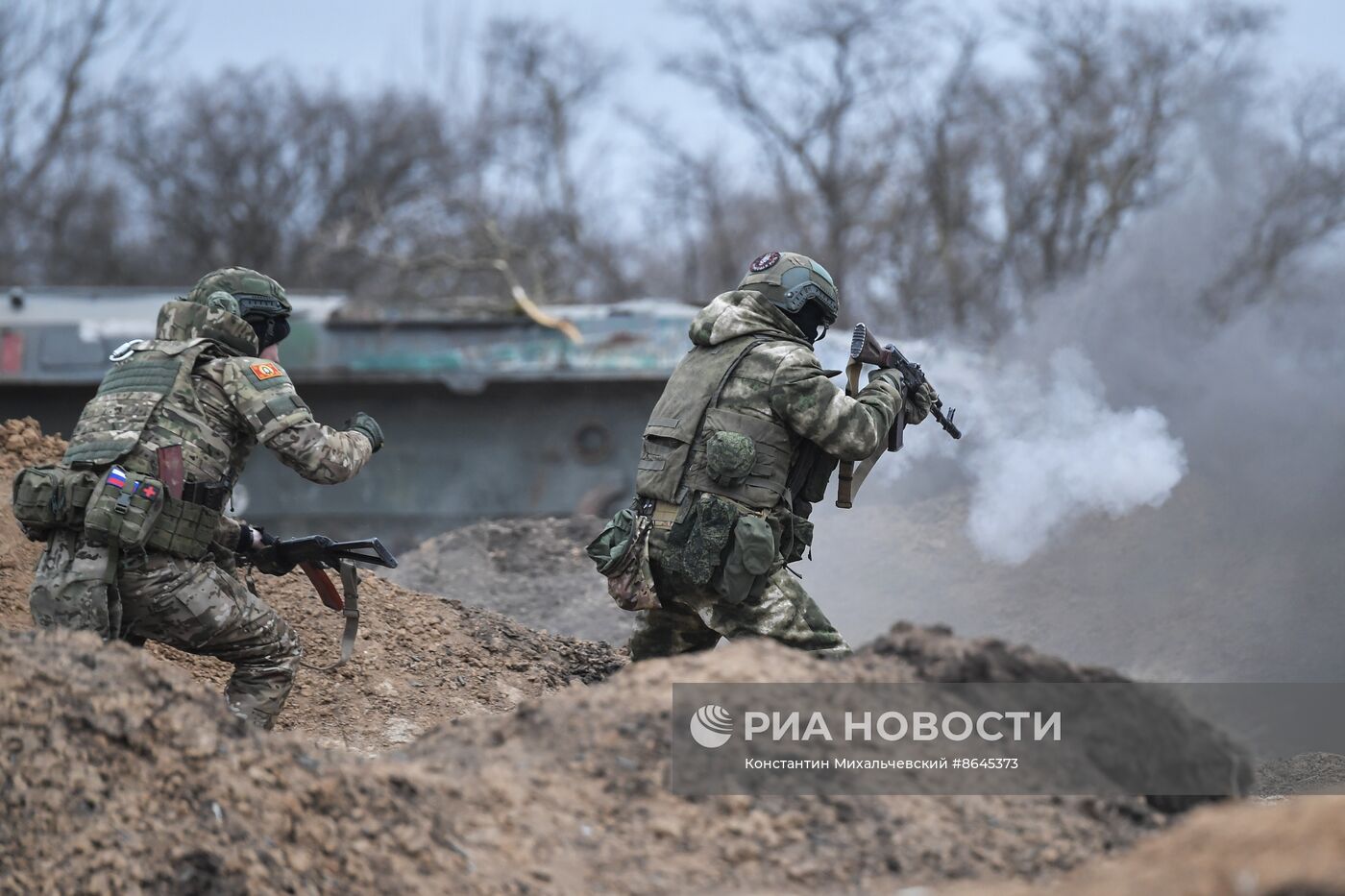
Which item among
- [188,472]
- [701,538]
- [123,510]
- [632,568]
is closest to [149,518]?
[123,510]

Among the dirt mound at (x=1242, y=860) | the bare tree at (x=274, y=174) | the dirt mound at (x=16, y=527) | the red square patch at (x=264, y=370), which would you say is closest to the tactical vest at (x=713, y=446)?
the red square patch at (x=264, y=370)

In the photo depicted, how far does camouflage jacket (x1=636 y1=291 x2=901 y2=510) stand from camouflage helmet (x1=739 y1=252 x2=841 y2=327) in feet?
0.13

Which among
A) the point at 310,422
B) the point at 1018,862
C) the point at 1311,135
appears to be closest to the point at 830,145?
the point at 1311,135

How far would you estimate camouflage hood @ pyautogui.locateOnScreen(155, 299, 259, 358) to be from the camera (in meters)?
5.12

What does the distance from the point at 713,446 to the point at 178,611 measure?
1.84m

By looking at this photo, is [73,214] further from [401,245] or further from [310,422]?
[310,422]

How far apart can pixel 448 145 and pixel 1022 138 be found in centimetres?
1055

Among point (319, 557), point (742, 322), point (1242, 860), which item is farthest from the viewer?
point (319, 557)

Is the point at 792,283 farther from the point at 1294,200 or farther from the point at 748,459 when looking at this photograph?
the point at 1294,200

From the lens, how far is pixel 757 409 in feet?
16.6

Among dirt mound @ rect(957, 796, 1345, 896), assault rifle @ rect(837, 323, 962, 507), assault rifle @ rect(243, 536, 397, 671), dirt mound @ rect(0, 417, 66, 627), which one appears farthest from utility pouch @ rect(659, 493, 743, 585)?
dirt mound @ rect(0, 417, 66, 627)

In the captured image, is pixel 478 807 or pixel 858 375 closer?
pixel 478 807

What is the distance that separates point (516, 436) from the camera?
13352 millimetres

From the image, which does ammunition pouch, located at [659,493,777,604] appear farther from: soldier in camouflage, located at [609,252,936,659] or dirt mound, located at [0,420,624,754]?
dirt mound, located at [0,420,624,754]
